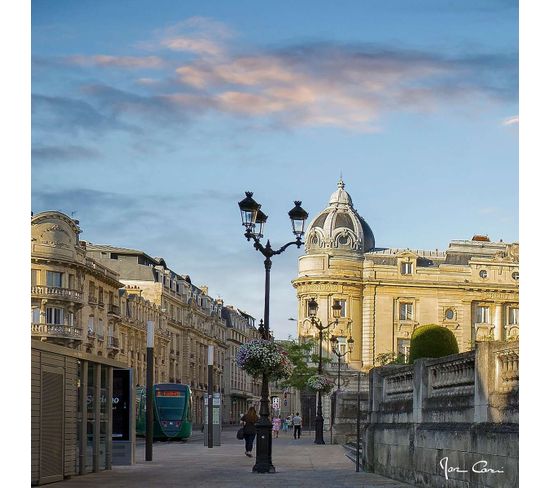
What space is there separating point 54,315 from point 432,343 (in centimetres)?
6289

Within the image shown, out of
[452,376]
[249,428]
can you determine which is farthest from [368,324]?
[452,376]

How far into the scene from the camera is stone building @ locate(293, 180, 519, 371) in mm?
136500

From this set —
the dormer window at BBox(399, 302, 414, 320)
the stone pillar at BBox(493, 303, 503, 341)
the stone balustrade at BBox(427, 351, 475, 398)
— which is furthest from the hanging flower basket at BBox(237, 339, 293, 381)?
the stone pillar at BBox(493, 303, 503, 341)

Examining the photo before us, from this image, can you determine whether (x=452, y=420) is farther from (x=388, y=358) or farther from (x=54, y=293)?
(x=388, y=358)

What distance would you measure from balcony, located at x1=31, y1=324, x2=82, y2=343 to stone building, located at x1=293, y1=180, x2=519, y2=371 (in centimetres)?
4760

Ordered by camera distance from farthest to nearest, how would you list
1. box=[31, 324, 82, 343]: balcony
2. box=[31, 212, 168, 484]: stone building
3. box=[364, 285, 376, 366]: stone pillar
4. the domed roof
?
1. the domed roof
2. box=[364, 285, 376, 366]: stone pillar
3. box=[31, 324, 82, 343]: balcony
4. box=[31, 212, 168, 484]: stone building

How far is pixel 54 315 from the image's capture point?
91125mm

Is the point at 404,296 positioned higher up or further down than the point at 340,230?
further down

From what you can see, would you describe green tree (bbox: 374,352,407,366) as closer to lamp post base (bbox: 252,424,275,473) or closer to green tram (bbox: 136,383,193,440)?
green tram (bbox: 136,383,193,440)

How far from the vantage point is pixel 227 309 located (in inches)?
7347

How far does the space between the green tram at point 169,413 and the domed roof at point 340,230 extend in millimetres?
66232

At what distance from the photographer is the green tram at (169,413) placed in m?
73.8

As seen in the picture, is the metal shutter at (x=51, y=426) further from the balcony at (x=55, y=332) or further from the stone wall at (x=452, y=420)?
the balcony at (x=55, y=332)
